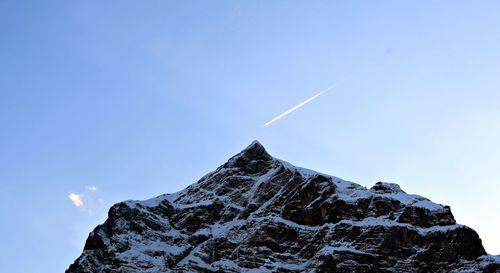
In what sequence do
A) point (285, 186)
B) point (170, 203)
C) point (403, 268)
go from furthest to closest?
point (170, 203) → point (285, 186) → point (403, 268)

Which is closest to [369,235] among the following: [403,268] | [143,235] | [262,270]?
[403,268]

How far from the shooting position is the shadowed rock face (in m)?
126

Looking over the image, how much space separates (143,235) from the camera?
14738cm

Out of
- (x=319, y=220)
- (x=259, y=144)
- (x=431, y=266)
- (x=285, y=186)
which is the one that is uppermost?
(x=259, y=144)

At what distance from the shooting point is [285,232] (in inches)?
5463

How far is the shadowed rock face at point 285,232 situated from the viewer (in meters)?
126

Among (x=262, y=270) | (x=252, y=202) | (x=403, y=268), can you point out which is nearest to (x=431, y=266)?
(x=403, y=268)

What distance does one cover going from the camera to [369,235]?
128m

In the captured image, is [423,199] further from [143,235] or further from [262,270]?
[143,235]

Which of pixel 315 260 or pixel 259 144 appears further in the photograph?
pixel 259 144

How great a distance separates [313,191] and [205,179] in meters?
32.2

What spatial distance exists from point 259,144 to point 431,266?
5700cm

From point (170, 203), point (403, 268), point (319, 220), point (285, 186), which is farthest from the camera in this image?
point (170, 203)

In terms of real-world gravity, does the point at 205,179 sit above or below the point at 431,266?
above
